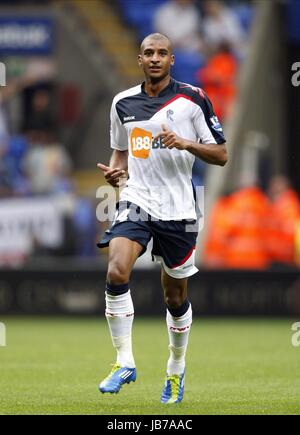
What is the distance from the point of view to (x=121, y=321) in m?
7.64

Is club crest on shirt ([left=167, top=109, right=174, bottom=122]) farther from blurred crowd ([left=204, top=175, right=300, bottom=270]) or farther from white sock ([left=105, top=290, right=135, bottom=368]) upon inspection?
blurred crowd ([left=204, top=175, right=300, bottom=270])

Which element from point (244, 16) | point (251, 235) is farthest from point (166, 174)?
point (244, 16)

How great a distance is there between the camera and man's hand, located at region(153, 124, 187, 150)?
296 inches

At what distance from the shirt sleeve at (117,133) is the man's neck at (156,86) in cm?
28

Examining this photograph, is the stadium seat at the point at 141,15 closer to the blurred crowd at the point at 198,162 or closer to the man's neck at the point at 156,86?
the blurred crowd at the point at 198,162

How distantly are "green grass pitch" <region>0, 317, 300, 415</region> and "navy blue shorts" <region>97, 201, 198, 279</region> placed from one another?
2.93ft

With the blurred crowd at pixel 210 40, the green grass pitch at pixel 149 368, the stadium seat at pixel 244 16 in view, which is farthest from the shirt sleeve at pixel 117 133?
the stadium seat at pixel 244 16

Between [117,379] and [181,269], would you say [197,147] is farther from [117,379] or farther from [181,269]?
[117,379]

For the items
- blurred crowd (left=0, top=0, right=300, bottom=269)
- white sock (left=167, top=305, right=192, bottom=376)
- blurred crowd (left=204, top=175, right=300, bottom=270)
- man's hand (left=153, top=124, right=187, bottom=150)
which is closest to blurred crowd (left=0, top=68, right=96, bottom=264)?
blurred crowd (left=0, top=0, right=300, bottom=269)
